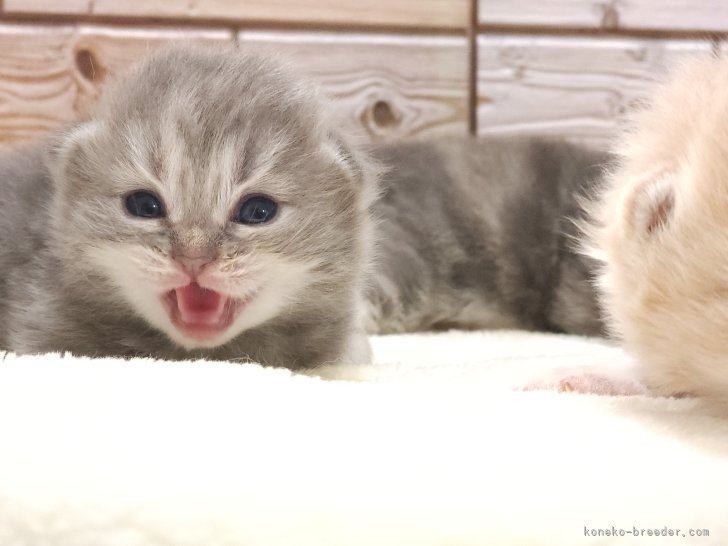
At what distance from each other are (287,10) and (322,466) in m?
1.77

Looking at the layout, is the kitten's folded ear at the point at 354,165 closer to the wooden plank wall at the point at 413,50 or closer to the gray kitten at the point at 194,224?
the gray kitten at the point at 194,224

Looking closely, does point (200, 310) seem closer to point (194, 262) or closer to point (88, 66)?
point (194, 262)

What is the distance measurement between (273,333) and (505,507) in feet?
1.78

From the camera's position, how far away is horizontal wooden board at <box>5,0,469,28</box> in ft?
6.91

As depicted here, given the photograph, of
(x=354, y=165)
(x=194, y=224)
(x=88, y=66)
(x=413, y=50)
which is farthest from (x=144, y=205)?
(x=413, y=50)

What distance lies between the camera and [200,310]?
953 millimetres

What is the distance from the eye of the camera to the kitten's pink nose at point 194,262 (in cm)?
90

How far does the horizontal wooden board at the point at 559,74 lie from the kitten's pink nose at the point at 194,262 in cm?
160

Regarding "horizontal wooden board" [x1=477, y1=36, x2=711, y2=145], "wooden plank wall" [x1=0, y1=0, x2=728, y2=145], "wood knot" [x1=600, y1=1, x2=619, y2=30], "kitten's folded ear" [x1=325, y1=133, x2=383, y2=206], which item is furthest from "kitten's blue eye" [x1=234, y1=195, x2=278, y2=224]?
"wood knot" [x1=600, y1=1, x2=619, y2=30]

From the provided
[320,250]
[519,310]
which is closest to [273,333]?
[320,250]

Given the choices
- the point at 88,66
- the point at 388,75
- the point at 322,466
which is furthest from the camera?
the point at 388,75

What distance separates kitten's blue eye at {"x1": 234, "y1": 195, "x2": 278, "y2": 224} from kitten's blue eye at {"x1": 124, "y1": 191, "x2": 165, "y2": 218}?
96 millimetres

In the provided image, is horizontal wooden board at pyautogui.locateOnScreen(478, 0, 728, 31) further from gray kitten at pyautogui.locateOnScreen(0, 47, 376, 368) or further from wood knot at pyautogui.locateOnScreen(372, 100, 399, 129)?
gray kitten at pyautogui.locateOnScreen(0, 47, 376, 368)

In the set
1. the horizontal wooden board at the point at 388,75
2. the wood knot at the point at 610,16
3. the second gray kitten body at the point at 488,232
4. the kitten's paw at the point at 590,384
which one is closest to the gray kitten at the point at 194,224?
the kitten's paw at the point at 590,384
